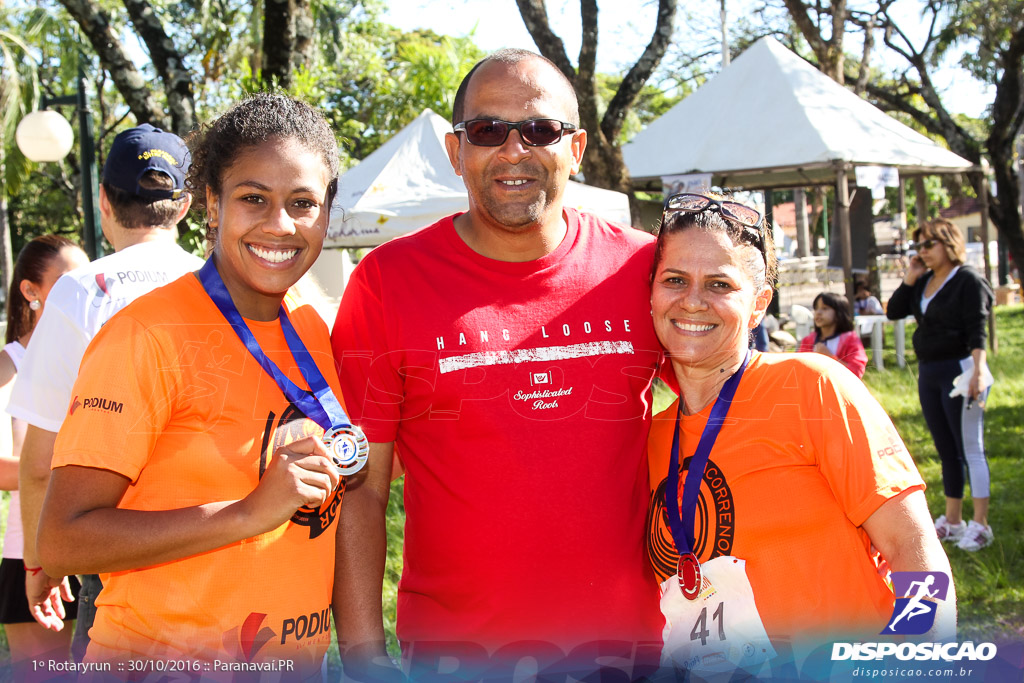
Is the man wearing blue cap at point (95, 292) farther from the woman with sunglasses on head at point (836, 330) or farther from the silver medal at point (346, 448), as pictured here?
the woman with sunglasses on head at point (836, 330)

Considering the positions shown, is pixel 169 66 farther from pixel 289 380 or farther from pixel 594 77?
pixel 289 380

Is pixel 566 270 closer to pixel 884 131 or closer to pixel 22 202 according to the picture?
pixel 884 131

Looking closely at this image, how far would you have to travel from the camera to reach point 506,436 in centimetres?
217

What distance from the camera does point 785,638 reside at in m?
1.91

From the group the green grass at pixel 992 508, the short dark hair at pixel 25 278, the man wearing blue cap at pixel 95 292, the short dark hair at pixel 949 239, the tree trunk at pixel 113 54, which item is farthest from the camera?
the tree trunk at pixel 113 54

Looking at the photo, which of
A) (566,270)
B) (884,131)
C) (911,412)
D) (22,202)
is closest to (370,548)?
(566,270)

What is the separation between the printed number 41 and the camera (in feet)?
6.41

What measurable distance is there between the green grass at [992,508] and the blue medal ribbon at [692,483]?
0.66 meters

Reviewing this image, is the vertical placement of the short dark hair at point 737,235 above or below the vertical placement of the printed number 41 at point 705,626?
above

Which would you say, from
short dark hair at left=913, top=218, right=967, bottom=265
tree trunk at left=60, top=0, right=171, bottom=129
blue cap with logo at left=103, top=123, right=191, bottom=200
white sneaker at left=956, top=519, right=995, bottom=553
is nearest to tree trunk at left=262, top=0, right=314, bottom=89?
tree trunk at left=60, top=0, right=171, bottom=129

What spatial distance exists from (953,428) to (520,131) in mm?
4723

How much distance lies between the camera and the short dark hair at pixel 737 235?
2.14m

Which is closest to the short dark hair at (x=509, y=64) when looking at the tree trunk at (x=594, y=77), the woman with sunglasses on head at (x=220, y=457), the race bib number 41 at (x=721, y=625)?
the woman with sunglasses on head at (x=220, y=457)

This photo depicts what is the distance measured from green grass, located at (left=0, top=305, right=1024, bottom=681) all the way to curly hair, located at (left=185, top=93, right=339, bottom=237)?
1.38m
